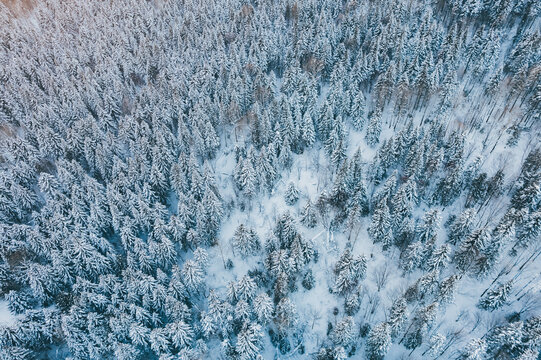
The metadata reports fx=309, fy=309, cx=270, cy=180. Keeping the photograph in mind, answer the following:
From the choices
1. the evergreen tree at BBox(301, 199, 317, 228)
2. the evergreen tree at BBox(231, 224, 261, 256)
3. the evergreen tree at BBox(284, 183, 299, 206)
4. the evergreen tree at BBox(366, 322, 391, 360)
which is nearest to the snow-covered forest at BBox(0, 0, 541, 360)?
the evergreen tree at BBox(366, 322, 391, 360)

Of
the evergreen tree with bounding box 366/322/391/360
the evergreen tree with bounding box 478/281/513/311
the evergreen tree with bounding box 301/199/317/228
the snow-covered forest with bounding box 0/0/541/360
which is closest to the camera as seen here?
the evergreen tree with bounding box 366/322/391/360

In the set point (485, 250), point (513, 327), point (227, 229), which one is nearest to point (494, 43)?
Result: point (485, 250)

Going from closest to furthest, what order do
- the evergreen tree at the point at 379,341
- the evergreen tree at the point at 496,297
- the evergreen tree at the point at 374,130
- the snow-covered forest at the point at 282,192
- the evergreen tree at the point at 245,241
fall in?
the evergreen tree at the point at 379,341
the evergreen tree at the point at 496,297
the snow-covered forest at the point at 282,192
the evergreen tree at the point at 245,241
the evergreen tree at the point at 374,130

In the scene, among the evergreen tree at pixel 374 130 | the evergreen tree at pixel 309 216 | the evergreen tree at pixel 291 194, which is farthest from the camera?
the evergreen tree at pixel 374 130

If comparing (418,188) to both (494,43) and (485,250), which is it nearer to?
(485,250)

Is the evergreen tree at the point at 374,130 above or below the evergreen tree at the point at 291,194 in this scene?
above

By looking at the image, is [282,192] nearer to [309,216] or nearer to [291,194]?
[291,194]

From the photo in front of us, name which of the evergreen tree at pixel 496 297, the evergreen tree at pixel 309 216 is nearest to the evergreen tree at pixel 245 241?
the evergreen tree at pixel 309 216

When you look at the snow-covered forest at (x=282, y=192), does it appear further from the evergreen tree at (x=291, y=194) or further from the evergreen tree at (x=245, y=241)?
the evergreen tree at (x=291, y=194)

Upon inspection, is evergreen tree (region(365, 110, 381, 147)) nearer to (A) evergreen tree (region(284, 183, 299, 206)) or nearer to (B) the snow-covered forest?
(B) the snow-covered forest

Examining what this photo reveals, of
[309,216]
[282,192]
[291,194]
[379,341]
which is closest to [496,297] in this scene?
[379,341]
